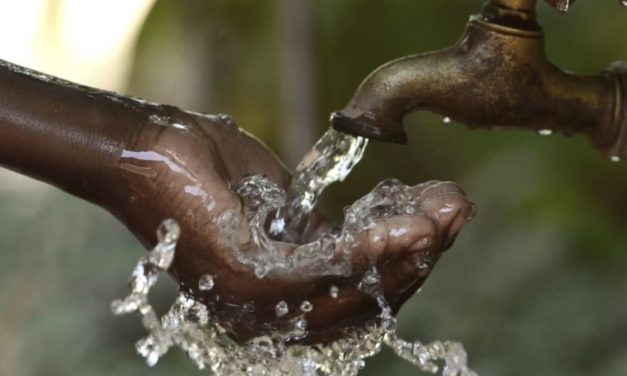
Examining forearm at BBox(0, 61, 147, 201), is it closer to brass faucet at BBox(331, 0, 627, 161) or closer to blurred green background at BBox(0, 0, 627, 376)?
brass faucet at BBox(331, 0, 627, 161)

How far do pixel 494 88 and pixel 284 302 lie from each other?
0.27 meters

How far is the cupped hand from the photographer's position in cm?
96

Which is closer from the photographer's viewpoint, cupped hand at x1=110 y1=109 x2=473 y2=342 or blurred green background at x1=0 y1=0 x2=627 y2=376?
cupped hand at x1=110 y1=109 x2=473 y2=342

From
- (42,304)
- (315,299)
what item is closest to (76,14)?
(42,304)

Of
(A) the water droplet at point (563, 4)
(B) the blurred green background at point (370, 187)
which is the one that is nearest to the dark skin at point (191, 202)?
(A) the water droplet at point (563, 4)

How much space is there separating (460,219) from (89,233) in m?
1.92

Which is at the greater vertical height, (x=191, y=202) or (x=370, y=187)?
(x=191, y=202)

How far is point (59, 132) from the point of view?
1001 millimetres

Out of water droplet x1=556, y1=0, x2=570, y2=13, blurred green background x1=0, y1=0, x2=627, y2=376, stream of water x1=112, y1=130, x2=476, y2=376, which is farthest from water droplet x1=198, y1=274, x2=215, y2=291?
blurred green background x1=0, y1=0, x2=627, y2=376

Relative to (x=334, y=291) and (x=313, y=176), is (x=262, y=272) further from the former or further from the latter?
(x=313, y=176)

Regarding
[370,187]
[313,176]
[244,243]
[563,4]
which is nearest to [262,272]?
[244,243]

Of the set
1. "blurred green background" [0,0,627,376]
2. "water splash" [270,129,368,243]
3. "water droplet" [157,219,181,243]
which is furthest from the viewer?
"blurred green background" [0,0,627,376]

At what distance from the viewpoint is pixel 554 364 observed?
2135mm

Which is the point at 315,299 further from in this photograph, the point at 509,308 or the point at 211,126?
the point at 509,308
